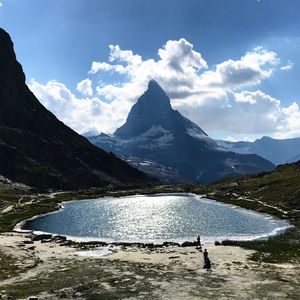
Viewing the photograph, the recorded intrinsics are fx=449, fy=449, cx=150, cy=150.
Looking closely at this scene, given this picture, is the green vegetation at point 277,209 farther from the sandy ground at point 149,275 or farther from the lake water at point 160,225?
the lake water at point 160,225

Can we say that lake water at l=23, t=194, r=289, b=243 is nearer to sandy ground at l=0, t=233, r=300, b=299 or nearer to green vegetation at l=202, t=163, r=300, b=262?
green vegetation at l=202, t=163, r=300, b=262

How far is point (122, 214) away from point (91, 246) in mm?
67759

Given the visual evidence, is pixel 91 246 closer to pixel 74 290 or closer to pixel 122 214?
pixel 74 290

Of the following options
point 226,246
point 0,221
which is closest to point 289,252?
point 226,246

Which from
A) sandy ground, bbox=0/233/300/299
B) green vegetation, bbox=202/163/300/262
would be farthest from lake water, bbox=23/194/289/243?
sandy ground, bbox=0/233/300/299

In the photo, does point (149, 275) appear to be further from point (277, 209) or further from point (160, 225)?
point (277, 209)

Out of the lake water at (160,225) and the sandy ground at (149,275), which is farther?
the lake water at (160,225)

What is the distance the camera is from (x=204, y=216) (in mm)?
134000

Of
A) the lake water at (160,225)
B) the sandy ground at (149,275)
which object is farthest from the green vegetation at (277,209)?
the lake water at (160,225)

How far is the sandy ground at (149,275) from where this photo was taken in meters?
43.6

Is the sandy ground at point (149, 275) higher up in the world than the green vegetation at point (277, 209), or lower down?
lower down

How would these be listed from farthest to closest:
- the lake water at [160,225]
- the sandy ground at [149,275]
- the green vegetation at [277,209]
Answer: the lake water at [160,225]
the green vegetation at [277,209]
the sandy ground at [149,275]

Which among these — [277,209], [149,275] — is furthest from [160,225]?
[149,275]

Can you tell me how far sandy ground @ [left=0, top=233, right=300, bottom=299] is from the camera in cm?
4359
